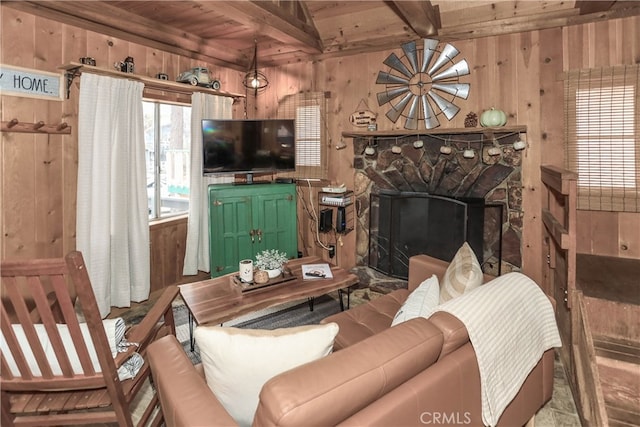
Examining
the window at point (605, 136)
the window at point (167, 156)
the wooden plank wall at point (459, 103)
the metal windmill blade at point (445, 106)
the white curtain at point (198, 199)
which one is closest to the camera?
the wooden plank wall at point (459, 103)

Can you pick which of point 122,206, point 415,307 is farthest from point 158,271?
point 415,307

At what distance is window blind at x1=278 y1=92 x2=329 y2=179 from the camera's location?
4.46 m

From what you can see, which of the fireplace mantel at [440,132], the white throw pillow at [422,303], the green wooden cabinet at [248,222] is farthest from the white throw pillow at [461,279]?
the green wooden cabinet at [248,222]

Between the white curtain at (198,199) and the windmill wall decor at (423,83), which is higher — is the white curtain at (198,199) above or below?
below

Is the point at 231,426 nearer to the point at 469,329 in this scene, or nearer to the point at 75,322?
the point at 75,322

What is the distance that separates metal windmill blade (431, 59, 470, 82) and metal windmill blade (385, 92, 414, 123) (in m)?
0.33

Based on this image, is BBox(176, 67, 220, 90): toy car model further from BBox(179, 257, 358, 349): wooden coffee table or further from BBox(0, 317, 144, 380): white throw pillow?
BBox(0, 317, 144, 380): white throw pillow

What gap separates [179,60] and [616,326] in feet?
14.1

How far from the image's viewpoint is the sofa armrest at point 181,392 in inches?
45.6

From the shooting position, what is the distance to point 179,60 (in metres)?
4.03

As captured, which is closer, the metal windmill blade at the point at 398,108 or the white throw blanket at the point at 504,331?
the white throw blanket at the point at 504,331

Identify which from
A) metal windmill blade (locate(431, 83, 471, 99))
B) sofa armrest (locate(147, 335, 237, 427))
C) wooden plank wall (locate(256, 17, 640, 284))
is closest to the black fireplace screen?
wooden plank wall (locate(256, 17, 640, 284))

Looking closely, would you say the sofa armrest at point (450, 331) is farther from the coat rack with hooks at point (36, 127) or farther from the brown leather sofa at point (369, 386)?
the coat rack with hooks at point (36, 127)

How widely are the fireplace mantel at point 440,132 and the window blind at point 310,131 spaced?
412 millimetres
